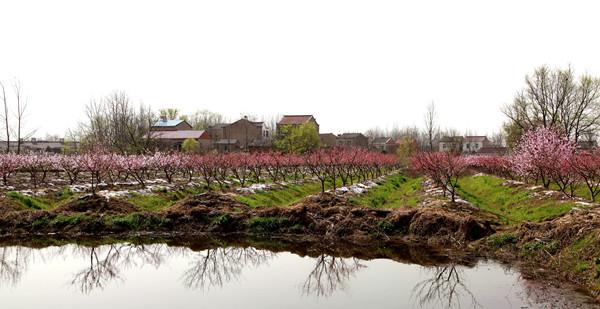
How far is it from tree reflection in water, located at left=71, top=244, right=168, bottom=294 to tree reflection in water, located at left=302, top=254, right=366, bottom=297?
410 centimetres

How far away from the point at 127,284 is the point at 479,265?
8.22 m

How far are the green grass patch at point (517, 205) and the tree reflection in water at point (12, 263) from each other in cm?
1409

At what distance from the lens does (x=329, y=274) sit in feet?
35.6

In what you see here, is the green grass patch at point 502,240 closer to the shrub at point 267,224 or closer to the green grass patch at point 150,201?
the shrub at point 267,224

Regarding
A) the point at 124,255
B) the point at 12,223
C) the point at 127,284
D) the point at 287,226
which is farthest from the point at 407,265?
the point at 12,223

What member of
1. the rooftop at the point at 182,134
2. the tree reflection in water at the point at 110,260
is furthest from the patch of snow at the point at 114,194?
the rooftop at the point at 182,134

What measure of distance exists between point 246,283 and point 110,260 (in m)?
4.39

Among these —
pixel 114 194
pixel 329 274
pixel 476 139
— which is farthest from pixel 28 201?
pixel 476 139

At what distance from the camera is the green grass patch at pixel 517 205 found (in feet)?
52.4

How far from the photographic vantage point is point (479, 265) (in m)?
11.2

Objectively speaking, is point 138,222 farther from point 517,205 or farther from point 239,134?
point 239,134

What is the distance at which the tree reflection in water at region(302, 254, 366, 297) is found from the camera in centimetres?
962

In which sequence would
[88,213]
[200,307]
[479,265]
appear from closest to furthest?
[200,307] → [479,265] → [88,213]

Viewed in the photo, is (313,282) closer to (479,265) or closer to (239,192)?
(479,265)
